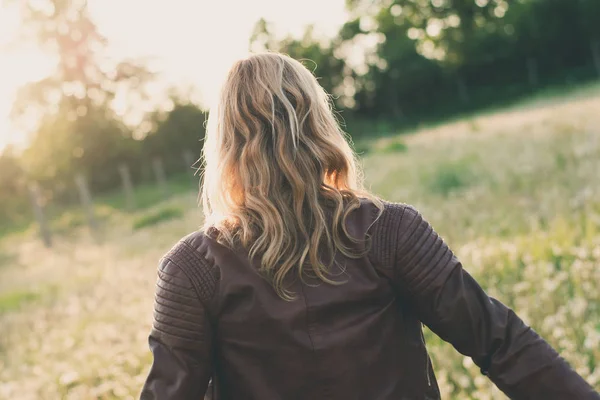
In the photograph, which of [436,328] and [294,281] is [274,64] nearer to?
[294,281]

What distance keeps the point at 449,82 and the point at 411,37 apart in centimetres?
462

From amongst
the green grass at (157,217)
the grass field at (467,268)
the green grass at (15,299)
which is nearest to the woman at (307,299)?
the grass field at (467,268)

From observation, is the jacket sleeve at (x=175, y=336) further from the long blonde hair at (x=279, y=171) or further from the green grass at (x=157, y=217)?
the green grass at (x=157, y=217)

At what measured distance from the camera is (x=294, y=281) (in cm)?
171

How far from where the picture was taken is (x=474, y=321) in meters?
1.72

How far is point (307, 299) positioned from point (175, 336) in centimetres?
35

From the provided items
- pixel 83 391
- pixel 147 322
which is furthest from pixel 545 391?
pixel 147 322

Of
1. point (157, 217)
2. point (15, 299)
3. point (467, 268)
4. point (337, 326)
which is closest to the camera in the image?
point (337, 326)

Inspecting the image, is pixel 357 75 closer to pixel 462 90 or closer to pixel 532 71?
pixel 462 90

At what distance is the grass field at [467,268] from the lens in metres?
4.14

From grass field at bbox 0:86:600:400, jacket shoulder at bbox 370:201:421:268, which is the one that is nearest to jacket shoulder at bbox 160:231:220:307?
jacket shoulder at bbox 370:201:421:268

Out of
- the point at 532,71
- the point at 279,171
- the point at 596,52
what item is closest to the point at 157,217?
the point at 279,171

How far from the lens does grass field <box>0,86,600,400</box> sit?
13.6 feet

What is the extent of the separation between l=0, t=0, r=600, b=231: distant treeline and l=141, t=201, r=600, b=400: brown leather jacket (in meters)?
21.7
